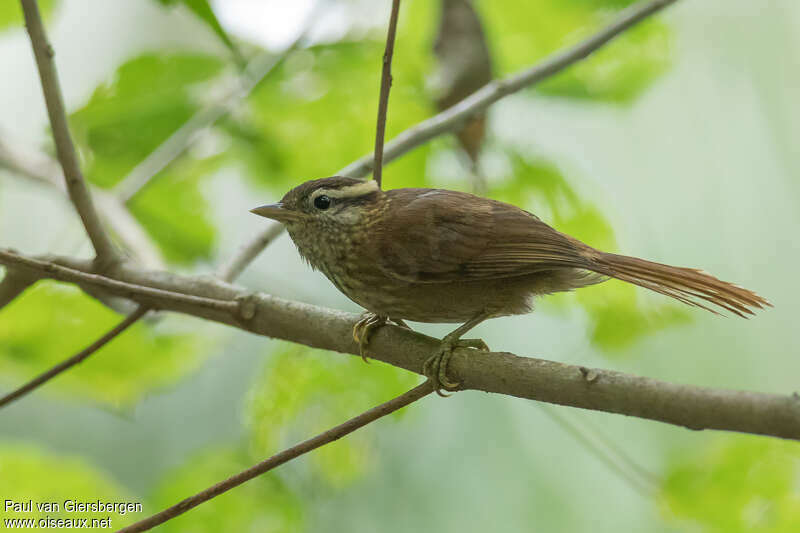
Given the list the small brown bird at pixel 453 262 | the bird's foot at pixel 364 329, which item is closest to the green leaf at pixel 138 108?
the small brown bird at pixel 453 262

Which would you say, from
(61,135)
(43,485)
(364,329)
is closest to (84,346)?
(43,485)

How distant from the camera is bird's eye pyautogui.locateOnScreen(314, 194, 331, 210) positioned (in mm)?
1742

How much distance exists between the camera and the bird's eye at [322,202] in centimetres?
174

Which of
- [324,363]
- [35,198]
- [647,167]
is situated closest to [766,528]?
[324,363]

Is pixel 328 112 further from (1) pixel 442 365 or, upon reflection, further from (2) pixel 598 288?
(1) pixel 442 365

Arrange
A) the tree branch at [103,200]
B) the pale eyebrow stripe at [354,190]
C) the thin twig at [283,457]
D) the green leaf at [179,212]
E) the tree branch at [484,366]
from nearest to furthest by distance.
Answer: the tree branch at [484,366]
the thin twig at [283,457]
the pale eyebrow stripe at [354,190]
the tree branch at [103,200]
the green leaf at [179,212]

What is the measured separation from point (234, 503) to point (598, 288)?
1489mm

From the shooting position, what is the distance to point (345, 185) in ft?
5.66

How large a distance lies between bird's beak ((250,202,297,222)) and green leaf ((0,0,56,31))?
3.78 feet

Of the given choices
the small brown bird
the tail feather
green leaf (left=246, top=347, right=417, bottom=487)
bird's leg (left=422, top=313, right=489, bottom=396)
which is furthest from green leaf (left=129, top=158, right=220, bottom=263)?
the tail feather

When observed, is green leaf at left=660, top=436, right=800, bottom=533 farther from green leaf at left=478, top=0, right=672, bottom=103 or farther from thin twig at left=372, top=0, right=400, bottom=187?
thin twig at left=372, top=0, right=400, bottom=187

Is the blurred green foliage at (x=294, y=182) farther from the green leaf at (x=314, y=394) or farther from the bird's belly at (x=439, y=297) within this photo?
the bird's belly at (x=439, y=297)

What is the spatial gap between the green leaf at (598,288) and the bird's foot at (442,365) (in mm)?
Result: 937

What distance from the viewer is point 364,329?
1453 millimetres
